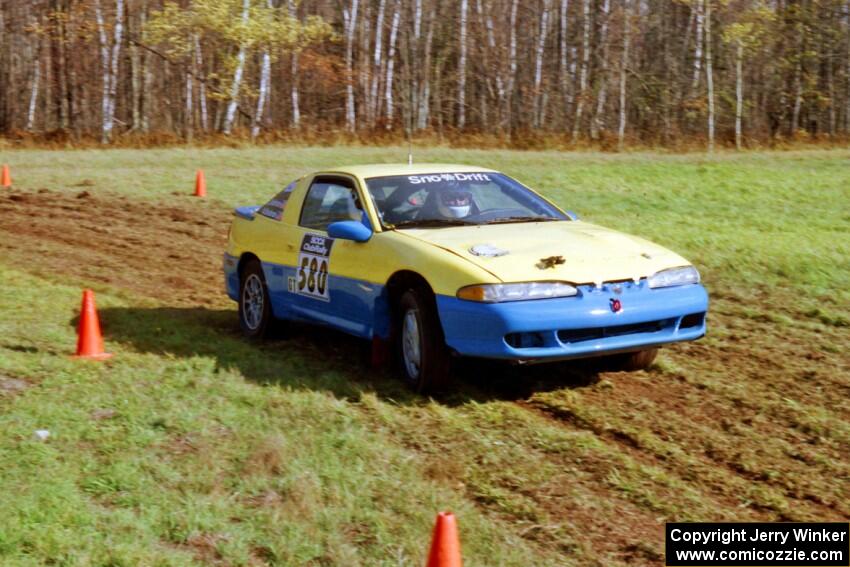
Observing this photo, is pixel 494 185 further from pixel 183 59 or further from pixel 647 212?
pixel 183 59

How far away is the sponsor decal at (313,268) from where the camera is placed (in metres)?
8.44

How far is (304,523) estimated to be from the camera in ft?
17.0

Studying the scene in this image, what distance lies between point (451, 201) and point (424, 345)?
4.98 feet

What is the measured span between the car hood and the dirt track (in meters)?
0.86

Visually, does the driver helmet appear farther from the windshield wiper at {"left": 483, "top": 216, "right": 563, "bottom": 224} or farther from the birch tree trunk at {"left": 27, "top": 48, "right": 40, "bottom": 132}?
the birch tree trunk at {"left": 27, "top": 48, "right": 40, "bottom": 132}

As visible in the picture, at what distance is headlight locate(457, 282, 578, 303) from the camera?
6848mm

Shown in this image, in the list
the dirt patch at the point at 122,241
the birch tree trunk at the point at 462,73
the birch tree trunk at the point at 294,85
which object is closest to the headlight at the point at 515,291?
the dirt patch at the point at 122,241

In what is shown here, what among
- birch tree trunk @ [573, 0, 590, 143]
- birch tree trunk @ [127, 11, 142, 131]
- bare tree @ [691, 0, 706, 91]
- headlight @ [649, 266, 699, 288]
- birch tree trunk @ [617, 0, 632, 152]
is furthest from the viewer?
birch tree trunk @ [573, 0, 590, 143]

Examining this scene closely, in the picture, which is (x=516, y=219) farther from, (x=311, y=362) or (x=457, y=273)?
(x=311, y=362)

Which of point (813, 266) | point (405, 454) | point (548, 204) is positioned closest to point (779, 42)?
point (813, 266)

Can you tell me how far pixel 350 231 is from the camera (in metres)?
7.93

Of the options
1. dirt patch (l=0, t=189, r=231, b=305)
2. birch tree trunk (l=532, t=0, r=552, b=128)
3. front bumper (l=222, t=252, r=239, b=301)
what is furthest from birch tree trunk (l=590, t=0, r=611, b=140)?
front bumper (l=222, t=252, r=239, b=301)

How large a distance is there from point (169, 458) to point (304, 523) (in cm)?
122

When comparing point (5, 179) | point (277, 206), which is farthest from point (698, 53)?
point (277, 206)
